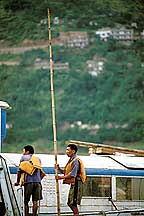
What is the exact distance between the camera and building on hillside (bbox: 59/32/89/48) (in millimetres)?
18922

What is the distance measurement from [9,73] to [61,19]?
9.05ft

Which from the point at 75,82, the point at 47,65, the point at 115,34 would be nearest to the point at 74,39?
the point at 47,65

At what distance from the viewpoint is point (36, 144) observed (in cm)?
1766

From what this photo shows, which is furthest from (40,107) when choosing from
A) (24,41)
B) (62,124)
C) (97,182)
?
(97,182)

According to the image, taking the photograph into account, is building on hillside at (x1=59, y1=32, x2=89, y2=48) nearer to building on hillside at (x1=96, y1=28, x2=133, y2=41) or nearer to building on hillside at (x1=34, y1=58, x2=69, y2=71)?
building on hillside at (x1=96, y1=28, x2=133, y2=41)

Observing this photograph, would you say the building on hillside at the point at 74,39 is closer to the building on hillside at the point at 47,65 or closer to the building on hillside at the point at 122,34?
the building on hillside at the point at 47,65

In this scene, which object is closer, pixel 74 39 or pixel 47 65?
pixel 47 65

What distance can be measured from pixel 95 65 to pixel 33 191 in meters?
14.6

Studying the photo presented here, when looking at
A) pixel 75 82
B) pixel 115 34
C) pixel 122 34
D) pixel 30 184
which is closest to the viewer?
→ pixel 30 184

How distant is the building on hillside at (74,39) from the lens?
1892 centimetres

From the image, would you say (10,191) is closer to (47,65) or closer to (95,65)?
(47,65)

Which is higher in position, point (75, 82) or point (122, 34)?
point (122, 34)

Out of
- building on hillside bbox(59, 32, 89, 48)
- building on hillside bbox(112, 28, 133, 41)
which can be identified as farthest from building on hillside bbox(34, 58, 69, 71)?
building on hillside bbox(112, 28, 133, 41)

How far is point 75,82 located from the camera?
18562 mm
